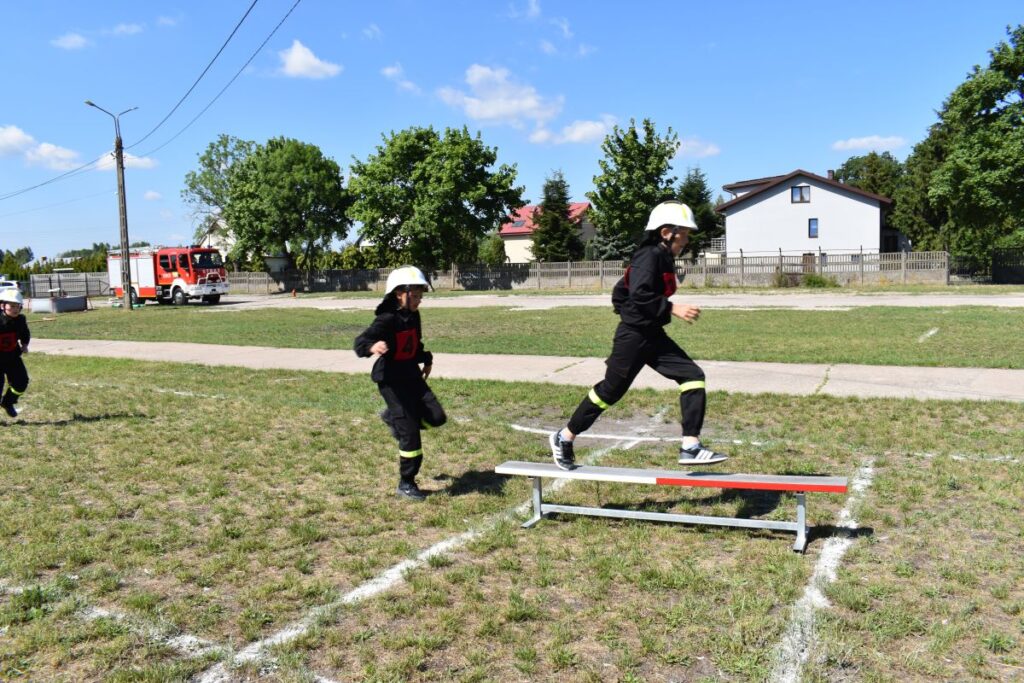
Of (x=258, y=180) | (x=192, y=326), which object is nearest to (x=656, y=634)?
(x=192, y=326)

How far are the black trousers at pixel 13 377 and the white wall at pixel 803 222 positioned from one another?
5094 cm

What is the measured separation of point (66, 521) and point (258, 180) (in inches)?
2111

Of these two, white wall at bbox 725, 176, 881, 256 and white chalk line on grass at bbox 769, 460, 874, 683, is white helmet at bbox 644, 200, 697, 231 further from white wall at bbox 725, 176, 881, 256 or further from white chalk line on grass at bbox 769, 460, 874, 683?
white wall at bbox 725, 176, 881, 256

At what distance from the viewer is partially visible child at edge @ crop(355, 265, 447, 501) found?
5.65 metres

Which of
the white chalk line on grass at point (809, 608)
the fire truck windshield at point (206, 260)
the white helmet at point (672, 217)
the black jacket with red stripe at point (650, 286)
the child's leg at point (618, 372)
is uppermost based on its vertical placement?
the fire truck windshield at point (206, 260)

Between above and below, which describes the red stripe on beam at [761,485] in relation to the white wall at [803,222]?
below

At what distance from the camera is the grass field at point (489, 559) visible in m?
3.38

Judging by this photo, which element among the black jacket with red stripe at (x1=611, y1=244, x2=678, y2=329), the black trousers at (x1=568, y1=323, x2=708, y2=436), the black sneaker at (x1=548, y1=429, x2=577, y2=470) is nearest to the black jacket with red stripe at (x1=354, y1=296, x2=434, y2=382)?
the black sneaker at (x1=548, y1=429, x2=577, y2=470)

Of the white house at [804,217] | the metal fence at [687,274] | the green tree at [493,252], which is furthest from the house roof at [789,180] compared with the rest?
the green tree at [493,252]

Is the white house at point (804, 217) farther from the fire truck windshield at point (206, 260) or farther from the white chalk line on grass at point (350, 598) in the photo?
the white chalk line on grass at point (350, 598)

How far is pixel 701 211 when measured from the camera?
6225 centimetres

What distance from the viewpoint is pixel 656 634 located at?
3.54 m

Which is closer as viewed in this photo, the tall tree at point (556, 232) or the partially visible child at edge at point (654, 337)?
the partially visible child at edge at point (654, 337)

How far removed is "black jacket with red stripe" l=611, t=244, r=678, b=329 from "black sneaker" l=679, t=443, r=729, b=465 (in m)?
0.88
